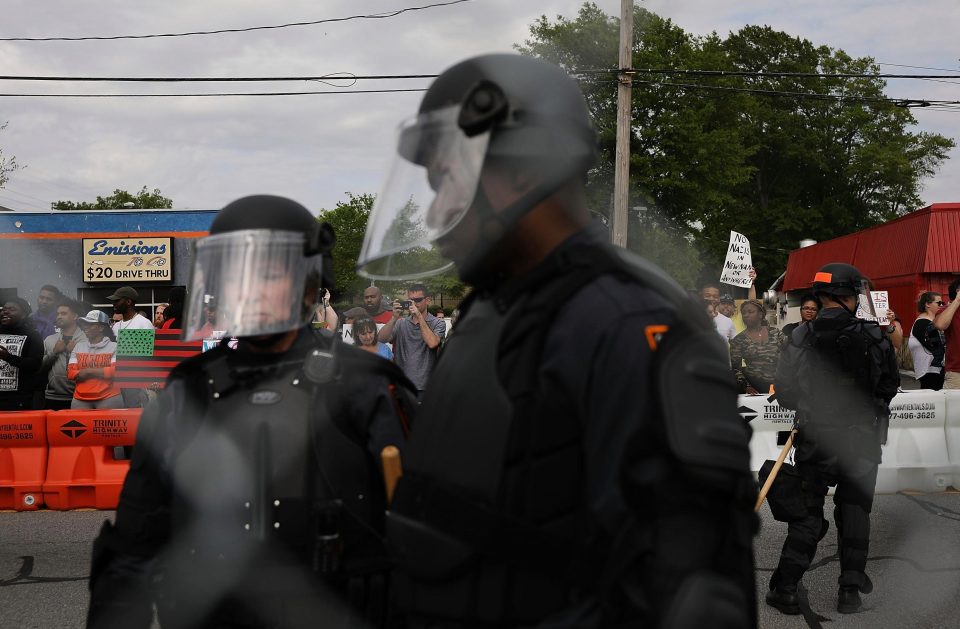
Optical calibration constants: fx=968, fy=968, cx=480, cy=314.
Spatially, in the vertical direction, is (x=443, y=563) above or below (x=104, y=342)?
above

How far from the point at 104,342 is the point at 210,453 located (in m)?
6.81

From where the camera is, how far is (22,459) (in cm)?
808

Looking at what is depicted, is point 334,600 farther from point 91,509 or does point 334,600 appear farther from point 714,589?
point 91,509

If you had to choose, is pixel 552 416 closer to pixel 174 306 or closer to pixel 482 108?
pixel 482 108

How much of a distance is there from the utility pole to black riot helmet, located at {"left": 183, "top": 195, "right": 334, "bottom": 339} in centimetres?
1478

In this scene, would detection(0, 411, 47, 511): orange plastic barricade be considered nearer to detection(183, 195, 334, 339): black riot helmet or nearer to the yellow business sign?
detection(183, 195, 334, 339): black riot helmet

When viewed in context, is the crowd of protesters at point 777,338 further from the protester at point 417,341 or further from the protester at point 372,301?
the protester at point 372,301

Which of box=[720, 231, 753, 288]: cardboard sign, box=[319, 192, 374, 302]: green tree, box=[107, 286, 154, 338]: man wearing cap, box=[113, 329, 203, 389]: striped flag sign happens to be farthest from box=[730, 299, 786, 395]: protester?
box=[319, 192, 374, 302]: green tree

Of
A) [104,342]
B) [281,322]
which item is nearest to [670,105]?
[104,342]

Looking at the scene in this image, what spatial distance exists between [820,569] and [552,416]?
5.22 meters

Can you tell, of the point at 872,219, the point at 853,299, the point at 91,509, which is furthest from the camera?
the point at 872,219

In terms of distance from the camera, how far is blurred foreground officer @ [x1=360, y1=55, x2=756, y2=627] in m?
1.30

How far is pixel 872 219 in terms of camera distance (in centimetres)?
4938

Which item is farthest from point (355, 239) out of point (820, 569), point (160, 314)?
point (820, 569)
